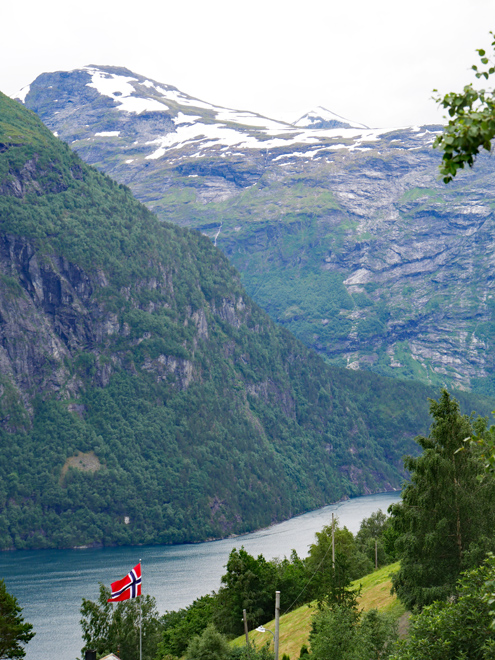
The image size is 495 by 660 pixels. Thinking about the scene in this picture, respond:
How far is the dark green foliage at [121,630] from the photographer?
71.7 m

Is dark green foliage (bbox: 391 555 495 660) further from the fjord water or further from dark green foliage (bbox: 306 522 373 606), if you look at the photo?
the fjord water

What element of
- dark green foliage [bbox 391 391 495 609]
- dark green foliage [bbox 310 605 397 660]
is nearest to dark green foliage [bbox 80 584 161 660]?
dark green foliage [bbox 310 605 397 660]

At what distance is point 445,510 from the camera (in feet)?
139

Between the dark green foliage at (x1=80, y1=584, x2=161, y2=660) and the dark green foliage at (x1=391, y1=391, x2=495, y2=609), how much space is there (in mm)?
37938

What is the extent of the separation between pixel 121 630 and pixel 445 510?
137ft

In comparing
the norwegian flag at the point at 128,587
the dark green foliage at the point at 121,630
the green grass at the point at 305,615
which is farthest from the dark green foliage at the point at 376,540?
the norwegian flag at the point at 128,587

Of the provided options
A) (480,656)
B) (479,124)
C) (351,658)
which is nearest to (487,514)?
(351,658)

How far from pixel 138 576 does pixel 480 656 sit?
2801 cm

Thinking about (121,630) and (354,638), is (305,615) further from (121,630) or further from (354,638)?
(354,638)

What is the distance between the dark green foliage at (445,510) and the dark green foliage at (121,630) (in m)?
37.9

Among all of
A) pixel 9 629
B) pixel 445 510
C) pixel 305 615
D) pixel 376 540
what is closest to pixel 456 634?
pixel 445 510

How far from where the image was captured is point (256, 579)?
75.8m

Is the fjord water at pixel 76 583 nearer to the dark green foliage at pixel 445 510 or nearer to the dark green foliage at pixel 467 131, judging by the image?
the dark green foliage at pixel 445 510

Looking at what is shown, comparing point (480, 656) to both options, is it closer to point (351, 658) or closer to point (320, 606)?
point (351, 658)
